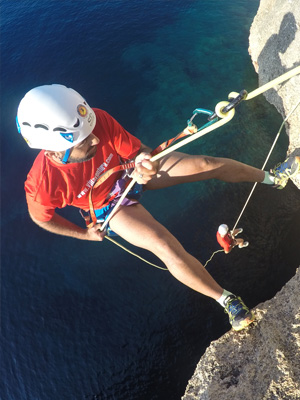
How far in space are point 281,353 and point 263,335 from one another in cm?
30

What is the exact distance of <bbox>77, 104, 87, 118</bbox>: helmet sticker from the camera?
2.93 meters

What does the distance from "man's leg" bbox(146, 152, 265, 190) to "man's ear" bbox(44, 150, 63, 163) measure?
1.08 metres

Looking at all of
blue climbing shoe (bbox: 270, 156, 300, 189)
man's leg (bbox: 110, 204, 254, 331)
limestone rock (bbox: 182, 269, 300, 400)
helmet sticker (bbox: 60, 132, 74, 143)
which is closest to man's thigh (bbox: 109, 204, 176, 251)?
man's leg (bbox: 110, 204, 254, 331)

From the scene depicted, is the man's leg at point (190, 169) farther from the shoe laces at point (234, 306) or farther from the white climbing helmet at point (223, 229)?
the shoe laces at point (234, 306)

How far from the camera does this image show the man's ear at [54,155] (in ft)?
9.92

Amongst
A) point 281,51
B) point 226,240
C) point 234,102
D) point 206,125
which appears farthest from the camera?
point 281,51

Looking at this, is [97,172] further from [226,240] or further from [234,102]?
[226,240]

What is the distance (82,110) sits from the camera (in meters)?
2.96

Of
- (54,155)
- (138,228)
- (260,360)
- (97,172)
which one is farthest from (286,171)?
(54,155)

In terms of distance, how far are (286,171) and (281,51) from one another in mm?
2572

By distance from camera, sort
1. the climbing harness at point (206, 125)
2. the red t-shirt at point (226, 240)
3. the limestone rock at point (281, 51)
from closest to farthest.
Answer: the climbing harness at point (206, 125)
the red t-shirt at point (226, 240)
the limestone rock at point (281, 51)

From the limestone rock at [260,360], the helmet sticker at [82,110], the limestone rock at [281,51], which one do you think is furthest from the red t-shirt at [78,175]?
the limestone rock at [281,51]

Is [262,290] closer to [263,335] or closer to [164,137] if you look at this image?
[263,335]

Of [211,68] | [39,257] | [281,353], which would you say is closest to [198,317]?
[281,353]
